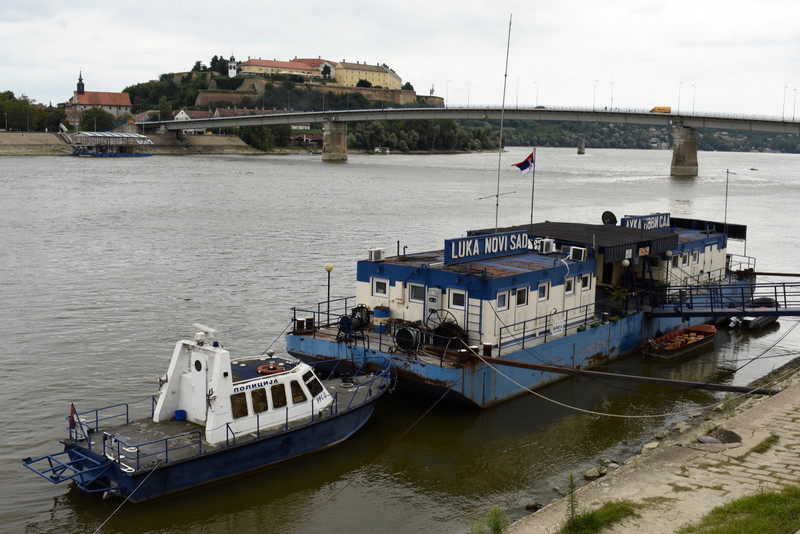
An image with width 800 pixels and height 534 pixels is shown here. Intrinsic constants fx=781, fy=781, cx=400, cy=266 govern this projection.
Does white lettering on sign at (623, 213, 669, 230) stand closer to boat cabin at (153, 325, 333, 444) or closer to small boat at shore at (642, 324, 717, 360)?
small boat at shore at (642, 324, 717, 360)

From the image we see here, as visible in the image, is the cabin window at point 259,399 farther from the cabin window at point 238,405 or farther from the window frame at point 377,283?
the window frame at point 377,283

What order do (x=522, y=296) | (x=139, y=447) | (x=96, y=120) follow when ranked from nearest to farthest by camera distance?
(x=139, y=447), (x=522, y=296), (x=96, y=120)

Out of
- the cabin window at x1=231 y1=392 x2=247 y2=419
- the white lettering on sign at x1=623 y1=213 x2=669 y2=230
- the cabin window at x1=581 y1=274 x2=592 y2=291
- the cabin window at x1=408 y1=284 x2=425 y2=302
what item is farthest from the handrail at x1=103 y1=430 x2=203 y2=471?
the white lettering on sign at x1=623 y1=213 x2=669 y2=230

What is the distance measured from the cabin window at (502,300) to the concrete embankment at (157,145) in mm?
138276

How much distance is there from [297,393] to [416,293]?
6606 mm

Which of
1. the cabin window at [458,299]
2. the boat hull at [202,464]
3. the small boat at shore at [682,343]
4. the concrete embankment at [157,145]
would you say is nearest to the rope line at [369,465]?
the boat hull at [202,464]

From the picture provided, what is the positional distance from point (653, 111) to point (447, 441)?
128 metres

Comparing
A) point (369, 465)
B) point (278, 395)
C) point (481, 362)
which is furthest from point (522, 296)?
point (278, 395)

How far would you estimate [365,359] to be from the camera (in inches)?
927

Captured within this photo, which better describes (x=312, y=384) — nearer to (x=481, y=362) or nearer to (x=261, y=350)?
(x=481, y=362)

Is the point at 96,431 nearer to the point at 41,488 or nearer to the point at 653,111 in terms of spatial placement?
the point at 41,488

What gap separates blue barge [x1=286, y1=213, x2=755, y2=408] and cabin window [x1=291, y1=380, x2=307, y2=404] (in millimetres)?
4012

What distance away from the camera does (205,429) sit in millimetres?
18125

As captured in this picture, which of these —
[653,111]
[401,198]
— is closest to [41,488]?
[401,198]
